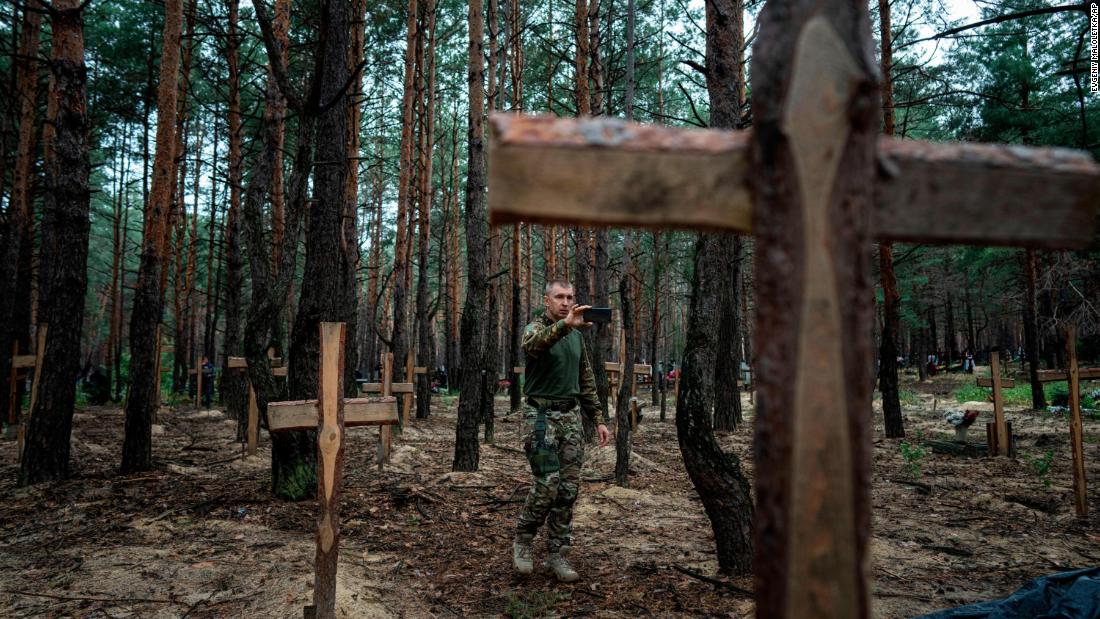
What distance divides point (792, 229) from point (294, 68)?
16.1 metres

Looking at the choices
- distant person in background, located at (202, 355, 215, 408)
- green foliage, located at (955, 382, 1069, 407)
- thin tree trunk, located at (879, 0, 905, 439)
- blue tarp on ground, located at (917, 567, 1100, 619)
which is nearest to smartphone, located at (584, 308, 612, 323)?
blue tarp on ground, located at (917, 567, 1100, 619)

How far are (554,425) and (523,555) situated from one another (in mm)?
919

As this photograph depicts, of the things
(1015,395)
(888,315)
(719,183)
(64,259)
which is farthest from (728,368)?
(1015,395)

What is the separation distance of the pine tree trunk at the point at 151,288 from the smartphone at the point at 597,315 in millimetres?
5425

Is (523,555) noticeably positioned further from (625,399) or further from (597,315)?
(625,399)

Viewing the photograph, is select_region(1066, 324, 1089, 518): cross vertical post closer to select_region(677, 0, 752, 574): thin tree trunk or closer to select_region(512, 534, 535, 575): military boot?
select_region(677, 0, 752, 574): thin tree trunk

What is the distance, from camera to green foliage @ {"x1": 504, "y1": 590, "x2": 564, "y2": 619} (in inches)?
139

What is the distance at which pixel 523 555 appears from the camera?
13.9ft

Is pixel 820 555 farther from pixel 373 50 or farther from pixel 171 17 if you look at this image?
pixel 373 50

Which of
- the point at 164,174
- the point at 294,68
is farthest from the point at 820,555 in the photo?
the point at 294,68

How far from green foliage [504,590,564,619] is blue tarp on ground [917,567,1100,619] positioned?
197 centimetres

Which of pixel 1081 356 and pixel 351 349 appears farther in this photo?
pixel 1081 356

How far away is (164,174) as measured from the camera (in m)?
7.27

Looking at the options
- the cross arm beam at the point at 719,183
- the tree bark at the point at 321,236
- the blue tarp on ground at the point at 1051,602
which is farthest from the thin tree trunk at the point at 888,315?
the cross arm beam at the point at 719,183
